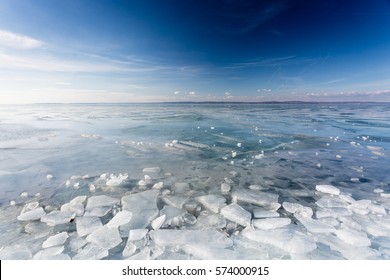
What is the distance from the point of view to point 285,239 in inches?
82.2

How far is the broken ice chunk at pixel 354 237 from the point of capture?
2044 mm

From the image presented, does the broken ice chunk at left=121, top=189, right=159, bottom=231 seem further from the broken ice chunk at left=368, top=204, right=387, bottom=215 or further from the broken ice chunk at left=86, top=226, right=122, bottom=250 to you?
the broken ice chunk at left=368, top=204, right=387, bottom=215

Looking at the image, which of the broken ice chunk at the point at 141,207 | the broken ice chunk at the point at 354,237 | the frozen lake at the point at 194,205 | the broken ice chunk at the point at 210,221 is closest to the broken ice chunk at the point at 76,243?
the frozen lake at the point at 194,205

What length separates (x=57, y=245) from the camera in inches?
80.2

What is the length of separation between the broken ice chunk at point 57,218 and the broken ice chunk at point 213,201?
1.60 meters

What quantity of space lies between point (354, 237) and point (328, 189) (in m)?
1.17

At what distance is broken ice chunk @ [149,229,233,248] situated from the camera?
2.05m

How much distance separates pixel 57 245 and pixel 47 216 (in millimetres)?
585

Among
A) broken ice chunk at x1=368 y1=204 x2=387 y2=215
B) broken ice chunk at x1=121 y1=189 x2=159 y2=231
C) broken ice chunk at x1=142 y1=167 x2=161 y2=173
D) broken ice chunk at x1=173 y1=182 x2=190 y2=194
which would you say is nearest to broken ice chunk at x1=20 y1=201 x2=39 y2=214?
broken ice chunk at x1=121 y1=189 x2=159 y2=231

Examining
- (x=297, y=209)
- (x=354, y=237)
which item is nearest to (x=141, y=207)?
(x=297, y=209)

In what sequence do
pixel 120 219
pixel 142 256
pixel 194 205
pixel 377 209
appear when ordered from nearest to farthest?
pixel 142 256 < pixel 120 219 < pixel 377 209 < pixel 194 205

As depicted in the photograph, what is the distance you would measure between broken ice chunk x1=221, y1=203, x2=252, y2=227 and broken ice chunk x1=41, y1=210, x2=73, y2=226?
1.83 metres

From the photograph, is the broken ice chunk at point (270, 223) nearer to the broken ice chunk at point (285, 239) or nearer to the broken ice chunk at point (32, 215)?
the broken ice chunk at point (285, 239)

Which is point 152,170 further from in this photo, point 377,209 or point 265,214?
point 377,209
